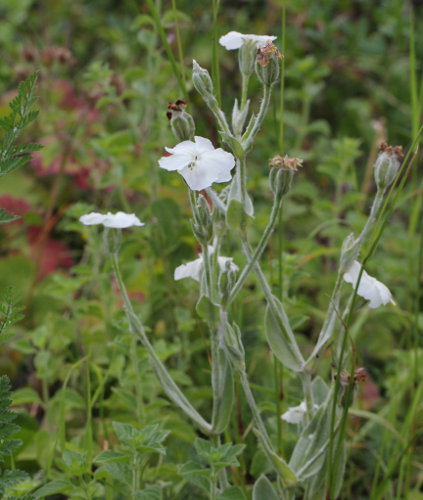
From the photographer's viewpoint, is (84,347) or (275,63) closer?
(275,63)

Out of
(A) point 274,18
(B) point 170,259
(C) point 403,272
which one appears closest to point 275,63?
(B) point 170,259

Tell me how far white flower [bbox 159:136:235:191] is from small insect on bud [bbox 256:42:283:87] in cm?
12

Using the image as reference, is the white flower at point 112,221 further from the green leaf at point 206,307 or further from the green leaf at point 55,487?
the green leaf at point 55,487

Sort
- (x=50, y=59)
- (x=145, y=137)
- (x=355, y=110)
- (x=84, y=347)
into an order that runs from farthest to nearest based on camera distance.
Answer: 1. (x=355, y=110)
2. (x=50, y=59)
3. (x=145, y=137)
4. (x=84, y=347)

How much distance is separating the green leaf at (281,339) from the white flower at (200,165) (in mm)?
220

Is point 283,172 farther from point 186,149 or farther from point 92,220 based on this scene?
point 92,220

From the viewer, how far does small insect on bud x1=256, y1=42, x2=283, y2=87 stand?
2.67ft

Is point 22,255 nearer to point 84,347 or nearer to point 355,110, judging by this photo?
point 84,347

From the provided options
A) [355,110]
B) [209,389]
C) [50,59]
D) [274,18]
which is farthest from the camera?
[274,18]

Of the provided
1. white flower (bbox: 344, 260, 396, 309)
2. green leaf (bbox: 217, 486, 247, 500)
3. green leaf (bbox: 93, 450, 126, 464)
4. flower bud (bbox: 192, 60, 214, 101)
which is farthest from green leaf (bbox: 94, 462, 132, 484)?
flower bud (bbox: 192, 60, 214, 101)

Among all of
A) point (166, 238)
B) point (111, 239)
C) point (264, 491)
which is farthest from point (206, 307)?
point (166, 238)

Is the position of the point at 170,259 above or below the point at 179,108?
below

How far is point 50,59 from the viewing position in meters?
1.92

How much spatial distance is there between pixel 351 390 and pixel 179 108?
1.33 feet
